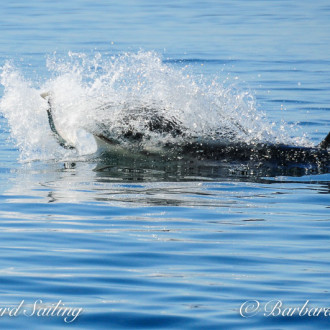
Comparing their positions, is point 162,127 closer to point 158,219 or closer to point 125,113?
point 125,113

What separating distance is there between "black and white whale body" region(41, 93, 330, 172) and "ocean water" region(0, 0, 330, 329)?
0.11 meters

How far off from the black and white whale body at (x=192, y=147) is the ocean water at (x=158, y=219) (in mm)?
109

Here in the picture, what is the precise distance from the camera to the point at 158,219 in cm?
963

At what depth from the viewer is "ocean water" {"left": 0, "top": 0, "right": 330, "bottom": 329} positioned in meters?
6.84

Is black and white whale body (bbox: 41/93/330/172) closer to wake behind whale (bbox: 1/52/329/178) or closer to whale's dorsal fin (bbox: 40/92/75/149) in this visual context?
wake behind whale (bbox: 1/52/329/178)

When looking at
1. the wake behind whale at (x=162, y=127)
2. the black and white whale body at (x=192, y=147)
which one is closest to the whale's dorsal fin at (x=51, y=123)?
the wake behind whale at (x=162, y=127)

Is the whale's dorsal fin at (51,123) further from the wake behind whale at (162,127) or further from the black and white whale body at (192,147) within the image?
the black and white whale body at (192,147)

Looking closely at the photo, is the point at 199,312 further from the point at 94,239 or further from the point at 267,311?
the point at 94,239

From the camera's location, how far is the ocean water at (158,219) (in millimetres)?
6840

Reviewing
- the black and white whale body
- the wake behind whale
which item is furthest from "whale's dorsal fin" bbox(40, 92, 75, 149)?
the black and white whale body

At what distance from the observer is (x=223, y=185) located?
11.5 m

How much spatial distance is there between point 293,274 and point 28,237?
2505mm

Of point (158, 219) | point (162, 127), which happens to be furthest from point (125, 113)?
point (158, 219)

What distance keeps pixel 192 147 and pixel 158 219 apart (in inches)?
126
